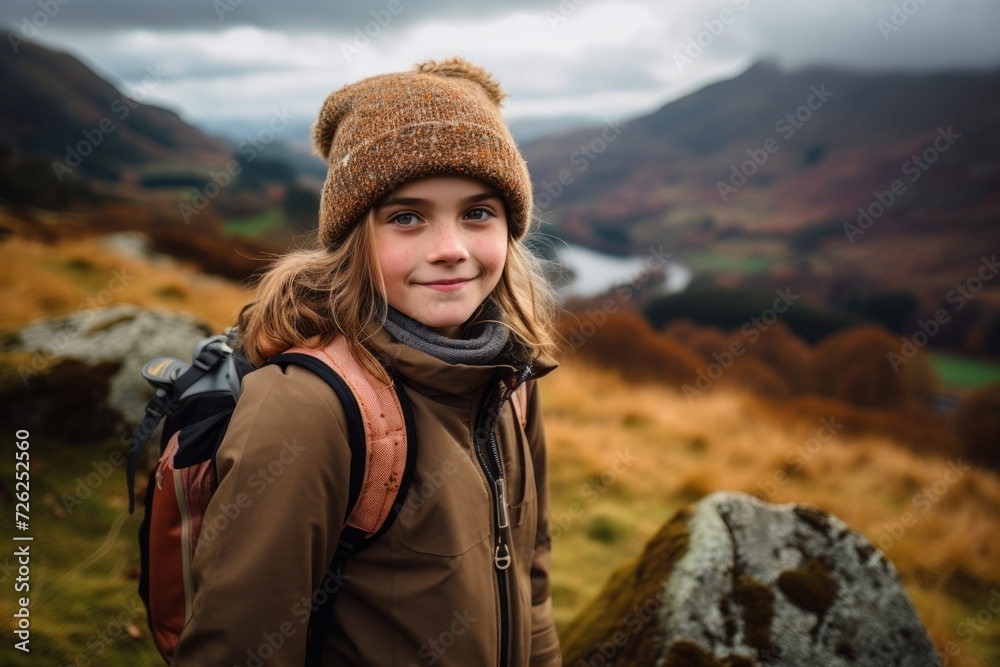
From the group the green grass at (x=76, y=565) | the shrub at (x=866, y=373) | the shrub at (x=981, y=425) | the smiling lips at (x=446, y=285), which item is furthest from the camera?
the shrub at (x=866, y=373)

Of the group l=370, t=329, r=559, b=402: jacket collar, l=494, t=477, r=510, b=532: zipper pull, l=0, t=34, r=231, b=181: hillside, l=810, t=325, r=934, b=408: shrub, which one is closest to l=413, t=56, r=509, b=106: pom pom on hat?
l=370, t=329, r=559, b=402: jacket collar

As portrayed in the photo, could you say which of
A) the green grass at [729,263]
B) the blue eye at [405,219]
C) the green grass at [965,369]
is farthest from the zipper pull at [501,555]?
the green grass at [729,263]

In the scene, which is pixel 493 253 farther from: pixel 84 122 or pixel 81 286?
pixel 84 122

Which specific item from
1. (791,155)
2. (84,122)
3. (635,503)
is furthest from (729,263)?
(635,503)

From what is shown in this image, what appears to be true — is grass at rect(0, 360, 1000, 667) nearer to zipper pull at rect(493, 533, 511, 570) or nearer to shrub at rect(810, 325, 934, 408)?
zipper pull at rect(493, 533, 511, 570)

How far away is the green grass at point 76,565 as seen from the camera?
245cm

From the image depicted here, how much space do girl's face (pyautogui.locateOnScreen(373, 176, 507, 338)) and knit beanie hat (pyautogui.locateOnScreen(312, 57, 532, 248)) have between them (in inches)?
1.6

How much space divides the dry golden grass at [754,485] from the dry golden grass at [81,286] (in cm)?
364

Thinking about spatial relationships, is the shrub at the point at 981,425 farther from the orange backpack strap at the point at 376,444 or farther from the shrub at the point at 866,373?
the orange backpack strap at the point at 376,444

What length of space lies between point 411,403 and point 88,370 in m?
3.43

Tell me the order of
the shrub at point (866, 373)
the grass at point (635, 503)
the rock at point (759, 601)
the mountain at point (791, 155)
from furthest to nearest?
the mountain at point (791, 155), the shrub at point (866, 373), the grass at point (635, 503), the rock at point (759, 601)

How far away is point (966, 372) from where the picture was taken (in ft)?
78.0

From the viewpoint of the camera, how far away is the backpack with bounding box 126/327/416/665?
53.5 inches

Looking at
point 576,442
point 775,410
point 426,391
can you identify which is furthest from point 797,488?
point 426,391
